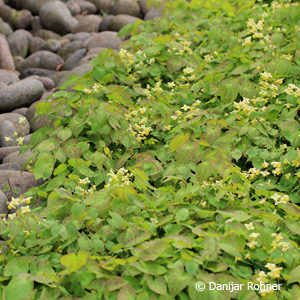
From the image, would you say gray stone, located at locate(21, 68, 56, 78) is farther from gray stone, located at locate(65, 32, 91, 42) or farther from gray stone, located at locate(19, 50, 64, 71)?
gray stone, located at locate(65, 32, 91, 42)

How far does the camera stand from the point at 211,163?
2.22 m

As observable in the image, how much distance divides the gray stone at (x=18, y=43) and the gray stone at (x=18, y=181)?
3291mm

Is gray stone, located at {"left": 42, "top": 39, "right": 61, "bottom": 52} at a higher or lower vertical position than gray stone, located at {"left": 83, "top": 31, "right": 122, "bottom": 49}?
lower

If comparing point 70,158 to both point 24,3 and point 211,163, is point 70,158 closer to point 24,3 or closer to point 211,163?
point 211,163

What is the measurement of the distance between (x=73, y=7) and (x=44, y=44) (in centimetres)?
111

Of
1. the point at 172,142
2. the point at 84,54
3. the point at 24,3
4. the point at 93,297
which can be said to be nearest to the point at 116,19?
the point at 84,54

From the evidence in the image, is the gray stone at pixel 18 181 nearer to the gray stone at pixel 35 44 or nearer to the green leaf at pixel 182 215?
the green leaf at pixel 182 215

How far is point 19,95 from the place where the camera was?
4.17 meters

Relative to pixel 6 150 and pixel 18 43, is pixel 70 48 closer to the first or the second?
pixel 18 43

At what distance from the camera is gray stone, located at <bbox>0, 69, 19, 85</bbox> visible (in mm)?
4875

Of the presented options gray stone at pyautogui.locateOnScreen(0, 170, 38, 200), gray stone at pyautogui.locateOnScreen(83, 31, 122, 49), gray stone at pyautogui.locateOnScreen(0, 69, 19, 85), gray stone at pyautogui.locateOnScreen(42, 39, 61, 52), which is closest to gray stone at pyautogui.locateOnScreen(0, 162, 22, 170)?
gray stone at pyautogui.locateOnScreen(0, 170, 38, 200)

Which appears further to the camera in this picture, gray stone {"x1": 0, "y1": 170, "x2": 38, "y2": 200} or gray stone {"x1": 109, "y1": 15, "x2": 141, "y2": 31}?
gray stone {"x1": 109, "y1": 15, "x2": 141, "y2": 31}

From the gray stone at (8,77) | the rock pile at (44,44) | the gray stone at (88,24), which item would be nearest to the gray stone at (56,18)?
the rock pile at (44,44)

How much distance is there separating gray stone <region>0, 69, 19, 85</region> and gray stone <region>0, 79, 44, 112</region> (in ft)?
2.23
